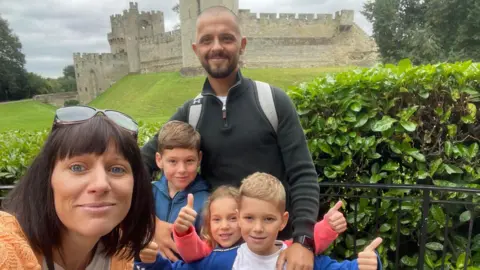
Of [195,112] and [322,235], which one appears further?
[195,112]

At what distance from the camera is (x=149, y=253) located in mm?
2029

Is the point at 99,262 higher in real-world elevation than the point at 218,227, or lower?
higher

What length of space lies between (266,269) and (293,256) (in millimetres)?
214

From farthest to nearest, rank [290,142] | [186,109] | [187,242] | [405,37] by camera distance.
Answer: [405,37], [186,109], [290,142], [187,242]

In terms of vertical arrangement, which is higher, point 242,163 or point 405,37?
point 405,37

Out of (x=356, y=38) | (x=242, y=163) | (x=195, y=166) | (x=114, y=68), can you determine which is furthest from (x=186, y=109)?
(x=114, y=68)

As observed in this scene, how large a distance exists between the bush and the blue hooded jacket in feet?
4.27

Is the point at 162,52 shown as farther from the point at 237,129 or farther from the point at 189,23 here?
the point at 237,129

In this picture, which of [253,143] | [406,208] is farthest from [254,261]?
[406,208]

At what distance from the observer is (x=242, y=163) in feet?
7.83

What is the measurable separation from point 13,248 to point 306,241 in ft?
4.68

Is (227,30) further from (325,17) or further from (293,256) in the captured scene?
(325,17)

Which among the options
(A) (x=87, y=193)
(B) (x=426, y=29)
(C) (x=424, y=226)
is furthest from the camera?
(B) (x=426, y=29)

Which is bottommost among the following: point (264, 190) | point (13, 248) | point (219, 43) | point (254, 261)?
point (254, 261)
